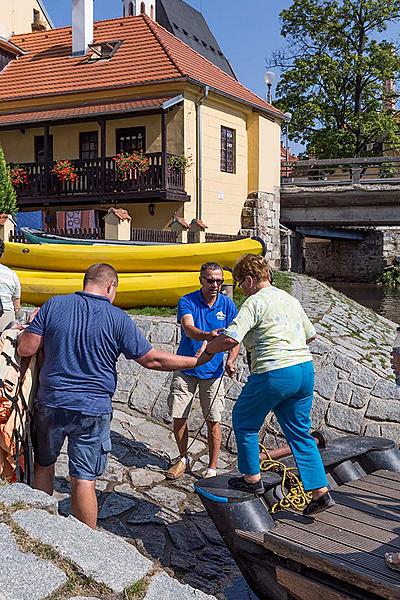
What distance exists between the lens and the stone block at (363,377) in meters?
7.65

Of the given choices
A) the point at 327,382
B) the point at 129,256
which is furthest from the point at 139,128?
the point at 327,382

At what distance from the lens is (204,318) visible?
5.97 metres

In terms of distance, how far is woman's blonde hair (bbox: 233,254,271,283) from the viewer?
4703 millimetres

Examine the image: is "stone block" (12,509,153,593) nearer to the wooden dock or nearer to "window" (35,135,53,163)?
the wooden dock

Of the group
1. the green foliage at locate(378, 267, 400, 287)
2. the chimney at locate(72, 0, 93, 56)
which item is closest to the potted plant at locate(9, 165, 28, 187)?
the chimney at locate(72, 0, 93, 56)

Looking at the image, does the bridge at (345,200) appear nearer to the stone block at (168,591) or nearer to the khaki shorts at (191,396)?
the khaki shorts at (191,396)

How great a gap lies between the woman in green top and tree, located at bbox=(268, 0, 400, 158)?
29.0m

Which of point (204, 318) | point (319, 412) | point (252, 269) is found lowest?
point (319, 412)

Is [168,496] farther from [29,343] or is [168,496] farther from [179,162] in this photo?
[179,162]

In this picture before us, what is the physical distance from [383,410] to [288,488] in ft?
9.03

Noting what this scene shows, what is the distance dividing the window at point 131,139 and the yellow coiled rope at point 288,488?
17425 millimetres

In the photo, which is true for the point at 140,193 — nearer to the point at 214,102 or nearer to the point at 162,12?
the point at 214,102

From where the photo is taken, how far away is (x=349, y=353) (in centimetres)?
850

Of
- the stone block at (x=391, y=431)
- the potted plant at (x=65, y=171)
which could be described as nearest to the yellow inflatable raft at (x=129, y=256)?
the stone block at (x=391, y=431)
